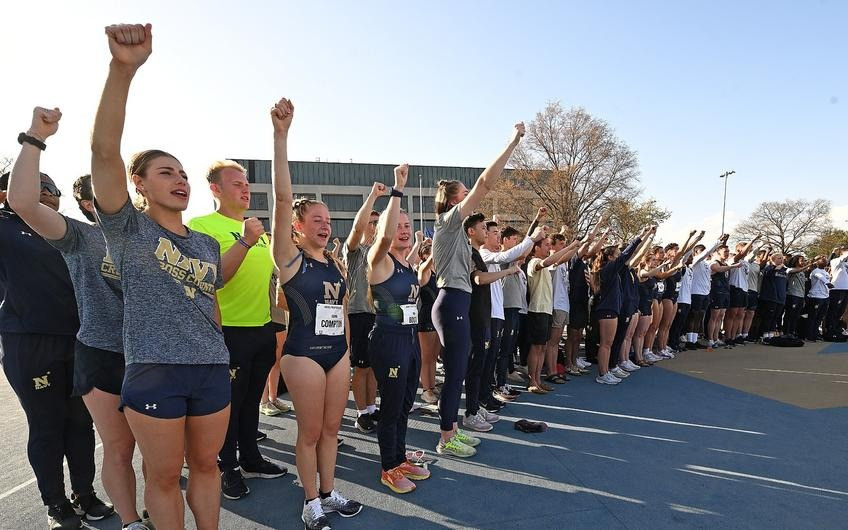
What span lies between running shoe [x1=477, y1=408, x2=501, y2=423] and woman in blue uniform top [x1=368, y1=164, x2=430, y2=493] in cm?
138

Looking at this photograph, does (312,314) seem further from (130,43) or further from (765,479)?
(765,479)

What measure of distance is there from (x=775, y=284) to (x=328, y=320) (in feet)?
35.5

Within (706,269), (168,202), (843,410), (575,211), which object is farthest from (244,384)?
(575,211)

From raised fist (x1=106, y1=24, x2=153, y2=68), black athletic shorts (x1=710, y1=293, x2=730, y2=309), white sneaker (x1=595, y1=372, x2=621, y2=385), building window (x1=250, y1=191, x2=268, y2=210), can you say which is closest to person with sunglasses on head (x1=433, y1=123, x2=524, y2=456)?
raised fist (x1=106, y1=24, x2=153, y2=68)

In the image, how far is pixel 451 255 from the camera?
11.6 feet

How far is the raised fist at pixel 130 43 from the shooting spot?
4.75ft

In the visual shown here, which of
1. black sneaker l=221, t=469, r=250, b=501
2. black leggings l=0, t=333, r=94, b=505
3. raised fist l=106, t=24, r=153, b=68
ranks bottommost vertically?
black sneaker l=221, t=469, r=250, b=501

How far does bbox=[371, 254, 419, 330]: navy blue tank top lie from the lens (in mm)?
2955

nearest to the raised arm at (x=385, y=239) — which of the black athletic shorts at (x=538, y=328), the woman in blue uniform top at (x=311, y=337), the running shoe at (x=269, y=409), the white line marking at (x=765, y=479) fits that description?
the woman in blue uniform top at (x=311, y=337)

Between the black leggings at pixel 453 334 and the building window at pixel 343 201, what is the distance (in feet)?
158

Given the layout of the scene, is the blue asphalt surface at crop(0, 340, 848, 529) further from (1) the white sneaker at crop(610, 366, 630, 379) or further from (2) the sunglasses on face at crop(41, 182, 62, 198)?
(2) the sunglasses on face at crop(41, 182, 62, 198)

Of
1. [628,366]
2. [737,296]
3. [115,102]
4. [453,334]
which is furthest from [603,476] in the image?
[737,296]

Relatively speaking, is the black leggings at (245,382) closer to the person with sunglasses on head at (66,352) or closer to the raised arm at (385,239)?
the person with sunglasses on head at (66,352)

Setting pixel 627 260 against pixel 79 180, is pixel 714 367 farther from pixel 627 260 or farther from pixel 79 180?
pixel 79 180
